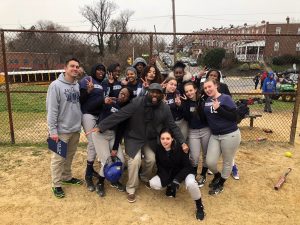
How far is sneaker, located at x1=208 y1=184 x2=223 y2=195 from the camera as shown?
4398mm

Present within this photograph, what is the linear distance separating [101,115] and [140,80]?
77cm

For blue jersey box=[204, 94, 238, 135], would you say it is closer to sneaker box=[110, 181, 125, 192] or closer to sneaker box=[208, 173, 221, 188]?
sneaker box=[208, 173, 221, 188]

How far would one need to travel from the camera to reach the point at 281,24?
1784 inches

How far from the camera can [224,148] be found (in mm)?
4148

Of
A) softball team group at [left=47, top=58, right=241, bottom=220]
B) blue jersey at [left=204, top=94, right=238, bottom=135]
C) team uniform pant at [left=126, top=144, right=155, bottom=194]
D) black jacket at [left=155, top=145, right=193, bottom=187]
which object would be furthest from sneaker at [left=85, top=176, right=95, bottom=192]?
blue jersey at [left=204, top=94, right=238, bottom=135]

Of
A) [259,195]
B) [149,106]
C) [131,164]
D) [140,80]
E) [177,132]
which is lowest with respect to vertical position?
[259,195]

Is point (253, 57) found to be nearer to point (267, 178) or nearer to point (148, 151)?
point (267, 178)

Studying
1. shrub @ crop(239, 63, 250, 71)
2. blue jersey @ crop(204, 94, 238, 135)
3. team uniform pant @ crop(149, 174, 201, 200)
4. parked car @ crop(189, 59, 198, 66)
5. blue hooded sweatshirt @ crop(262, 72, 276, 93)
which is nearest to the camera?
team uniform pant @ crop(149, 174, 201, 200)

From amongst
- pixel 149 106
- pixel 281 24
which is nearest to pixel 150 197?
pixel 149 106

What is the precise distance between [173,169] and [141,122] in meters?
0.79

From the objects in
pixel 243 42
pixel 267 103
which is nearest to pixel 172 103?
pixel 243 42

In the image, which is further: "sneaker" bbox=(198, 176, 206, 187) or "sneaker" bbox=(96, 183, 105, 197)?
"sneaker" bbox=(198, 176, 206, 187)

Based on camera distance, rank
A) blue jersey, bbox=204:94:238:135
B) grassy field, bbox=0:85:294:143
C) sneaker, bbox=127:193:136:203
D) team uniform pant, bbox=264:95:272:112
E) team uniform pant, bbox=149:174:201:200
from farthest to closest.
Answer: team uniform pant, bbox=264:95:272:112 → grassy field, bbox=0:85:294:143 → sneaker, bbox=127:193:136:203 → blue jersey, bbox=204:94:238:135 → team uniform pant, bbox=149:174:201:200

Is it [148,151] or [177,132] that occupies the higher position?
[177,132]
